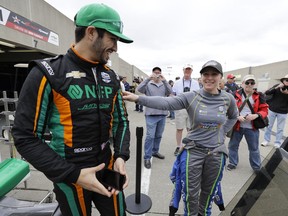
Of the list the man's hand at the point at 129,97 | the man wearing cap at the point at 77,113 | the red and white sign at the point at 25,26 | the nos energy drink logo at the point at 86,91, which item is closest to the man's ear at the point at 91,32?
the man wearing cap at the point at 77,113

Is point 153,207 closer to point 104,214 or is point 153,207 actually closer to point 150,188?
point 150,188

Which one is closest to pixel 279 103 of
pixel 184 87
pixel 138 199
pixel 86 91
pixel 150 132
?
pixel 184 87

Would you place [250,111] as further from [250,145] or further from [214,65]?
[214,65]

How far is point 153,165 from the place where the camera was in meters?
4.00

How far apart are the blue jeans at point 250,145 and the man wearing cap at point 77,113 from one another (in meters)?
2.88

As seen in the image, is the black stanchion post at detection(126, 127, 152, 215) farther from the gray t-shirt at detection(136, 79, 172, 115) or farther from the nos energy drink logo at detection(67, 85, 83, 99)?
the gray t-shirt at detection(136, 79, 172, 115)

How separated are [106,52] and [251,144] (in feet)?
11.0

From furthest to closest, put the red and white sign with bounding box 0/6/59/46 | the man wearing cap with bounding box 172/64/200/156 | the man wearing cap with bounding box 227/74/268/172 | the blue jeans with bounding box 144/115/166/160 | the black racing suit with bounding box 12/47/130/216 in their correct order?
1. the red and white sign with bounding box 0/6/59/46
2. the man wearing cap with bounding box 172/64/200/156
3. the blue jeans with bounding box 144/115/166/160
4. the man wearing cap with bounding box 227/74/268/172
5. the black racing suit with bounding box 12/47/130/216

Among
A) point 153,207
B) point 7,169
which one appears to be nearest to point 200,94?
point 153,207

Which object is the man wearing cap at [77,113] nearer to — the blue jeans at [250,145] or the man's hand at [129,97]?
the man's hand at [129,97]

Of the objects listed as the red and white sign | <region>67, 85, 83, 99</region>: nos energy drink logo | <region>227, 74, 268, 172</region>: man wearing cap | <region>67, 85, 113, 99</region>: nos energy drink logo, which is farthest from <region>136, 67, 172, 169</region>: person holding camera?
the red and white sign

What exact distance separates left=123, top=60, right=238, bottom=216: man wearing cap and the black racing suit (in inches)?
25.9

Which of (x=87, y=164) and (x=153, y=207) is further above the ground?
(x=87, y=164)

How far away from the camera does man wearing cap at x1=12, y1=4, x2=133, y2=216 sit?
1053 mm
